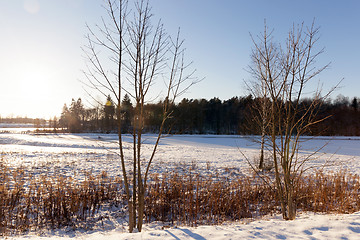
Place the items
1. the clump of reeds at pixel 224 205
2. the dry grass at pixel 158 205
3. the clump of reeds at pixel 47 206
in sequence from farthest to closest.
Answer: the clump of reeds at pixel 224 205 < the dry grass at pixel 158 205 < the clump of reeds at pixel 47 206

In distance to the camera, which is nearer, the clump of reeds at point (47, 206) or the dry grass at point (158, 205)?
the clump of reeds at point (47, 206)

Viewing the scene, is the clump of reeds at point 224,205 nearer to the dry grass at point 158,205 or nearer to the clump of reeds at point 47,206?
the dry grass at point 158,205

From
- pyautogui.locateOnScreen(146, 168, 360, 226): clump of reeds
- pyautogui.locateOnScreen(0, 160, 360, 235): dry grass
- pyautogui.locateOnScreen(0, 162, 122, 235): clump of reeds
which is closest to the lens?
pyautogui.locateOnScreen(0, 162, 122, 235): clump of reeds

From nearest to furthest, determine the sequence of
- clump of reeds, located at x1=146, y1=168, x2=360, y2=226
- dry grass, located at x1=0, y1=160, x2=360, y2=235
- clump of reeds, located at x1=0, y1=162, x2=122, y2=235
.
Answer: clump of reeds, located at x1=0, y1=162, x2=122, y2=235 < dry grass, located at x1=0, y1=160, x2=360, y2=235 < clump of reeds, located at x1=146, y1=168, x2=360, y2=226

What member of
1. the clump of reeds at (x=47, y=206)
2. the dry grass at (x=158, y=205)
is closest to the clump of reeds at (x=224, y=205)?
the dry grass at (x=158, y=205)

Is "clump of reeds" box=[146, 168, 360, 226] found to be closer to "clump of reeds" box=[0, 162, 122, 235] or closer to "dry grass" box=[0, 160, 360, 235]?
"dry grass" box=[0, 160, 360, 235]

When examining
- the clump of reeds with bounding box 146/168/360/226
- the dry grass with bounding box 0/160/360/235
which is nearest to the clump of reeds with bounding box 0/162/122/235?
the dry grass with bounding box 0/160/360/235

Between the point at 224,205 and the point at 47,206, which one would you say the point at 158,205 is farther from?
the point at 47,206

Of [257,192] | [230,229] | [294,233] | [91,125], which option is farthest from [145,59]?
[91,125]

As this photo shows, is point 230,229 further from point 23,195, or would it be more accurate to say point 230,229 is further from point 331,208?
point 23,195

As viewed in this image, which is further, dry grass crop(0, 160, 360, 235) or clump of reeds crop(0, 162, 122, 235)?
dry grass crop(0, 160, 360, 235)

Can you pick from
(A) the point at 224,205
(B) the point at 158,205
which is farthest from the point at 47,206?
(A) the point at 224,205

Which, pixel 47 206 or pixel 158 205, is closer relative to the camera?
pixel 47 206

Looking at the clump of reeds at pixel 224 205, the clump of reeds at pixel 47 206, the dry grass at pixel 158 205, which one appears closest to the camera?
the clump of reeds at pixel 47 206
